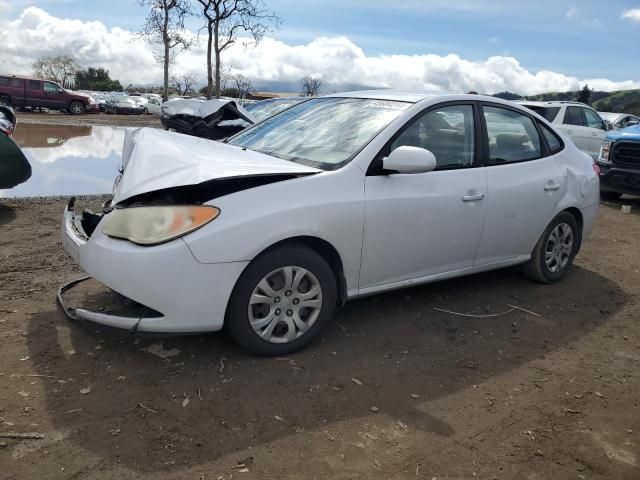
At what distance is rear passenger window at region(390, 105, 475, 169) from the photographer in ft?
12.6

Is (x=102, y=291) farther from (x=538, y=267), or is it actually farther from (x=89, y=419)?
(x=538, y=267)

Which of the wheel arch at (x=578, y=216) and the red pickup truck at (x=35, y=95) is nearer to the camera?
the wheel arch at (x=578, y=216)

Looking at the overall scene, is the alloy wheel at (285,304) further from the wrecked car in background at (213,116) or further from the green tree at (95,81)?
the green tree at (95,81)

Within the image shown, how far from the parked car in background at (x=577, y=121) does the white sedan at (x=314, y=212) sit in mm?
8063

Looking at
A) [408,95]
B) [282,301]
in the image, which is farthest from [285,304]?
[408,95]

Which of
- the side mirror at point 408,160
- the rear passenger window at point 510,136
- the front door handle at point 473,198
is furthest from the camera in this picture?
the rear passenger window at point 510,136

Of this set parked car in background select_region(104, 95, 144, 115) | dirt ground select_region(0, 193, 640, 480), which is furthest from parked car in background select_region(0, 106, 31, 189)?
parked car in background select_region(104, 95, 144, 115)

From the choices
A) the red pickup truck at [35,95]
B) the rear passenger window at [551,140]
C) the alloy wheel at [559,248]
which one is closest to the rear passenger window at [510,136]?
the rear passenger window at [551,140]

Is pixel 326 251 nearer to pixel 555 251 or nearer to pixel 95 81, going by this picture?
pixel 555 251

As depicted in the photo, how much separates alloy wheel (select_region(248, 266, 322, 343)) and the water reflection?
5.49m

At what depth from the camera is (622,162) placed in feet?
31.2

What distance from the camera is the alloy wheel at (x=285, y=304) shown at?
3.19m

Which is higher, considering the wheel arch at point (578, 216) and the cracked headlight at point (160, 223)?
the cracked headlight at point (160, 223)

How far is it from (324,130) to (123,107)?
123ft
